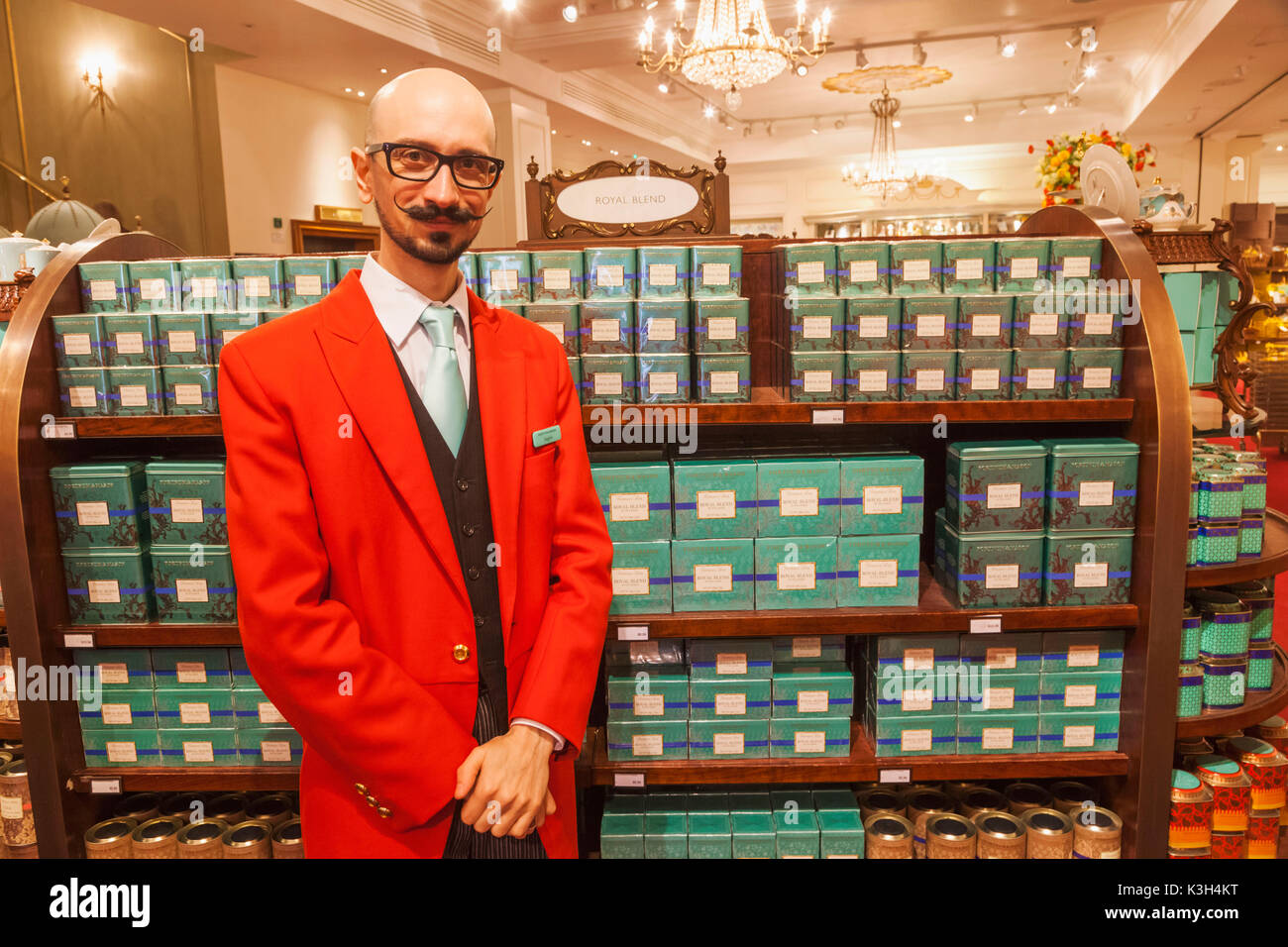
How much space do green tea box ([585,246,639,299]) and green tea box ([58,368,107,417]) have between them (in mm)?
1205

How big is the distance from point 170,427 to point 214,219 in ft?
20.2

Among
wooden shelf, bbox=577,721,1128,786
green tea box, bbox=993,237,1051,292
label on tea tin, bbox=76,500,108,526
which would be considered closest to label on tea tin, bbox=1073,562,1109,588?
wooden shelf, bbox=577,721,1128,786

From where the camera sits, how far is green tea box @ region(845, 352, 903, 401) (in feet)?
6.43

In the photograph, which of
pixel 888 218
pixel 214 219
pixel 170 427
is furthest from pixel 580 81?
pixel 170 427

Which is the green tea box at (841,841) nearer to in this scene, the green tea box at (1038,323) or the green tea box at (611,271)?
the green tea box at (1038,323)

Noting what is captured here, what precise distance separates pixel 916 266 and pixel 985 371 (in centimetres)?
30

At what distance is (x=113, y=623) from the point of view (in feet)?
6.82

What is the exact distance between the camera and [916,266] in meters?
1.96

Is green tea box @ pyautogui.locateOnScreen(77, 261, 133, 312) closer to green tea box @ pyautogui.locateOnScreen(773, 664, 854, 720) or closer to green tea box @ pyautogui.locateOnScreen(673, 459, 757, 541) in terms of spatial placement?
green tea box @ pyautogui.locateOnScreen(673, 459, 757, 541)

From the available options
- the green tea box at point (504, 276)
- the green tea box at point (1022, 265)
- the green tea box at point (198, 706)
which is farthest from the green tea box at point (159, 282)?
the green tea box at point (1022, 265)

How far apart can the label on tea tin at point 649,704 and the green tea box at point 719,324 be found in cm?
86

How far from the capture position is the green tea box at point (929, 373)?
196cm

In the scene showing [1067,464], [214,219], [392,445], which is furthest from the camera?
[214,219]
